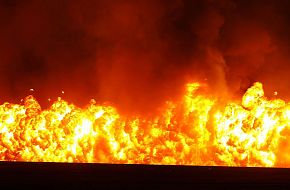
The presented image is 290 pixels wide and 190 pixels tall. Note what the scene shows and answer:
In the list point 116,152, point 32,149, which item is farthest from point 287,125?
point 32,149

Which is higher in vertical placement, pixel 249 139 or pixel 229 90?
pixel 229 90

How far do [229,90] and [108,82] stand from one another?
11187 millimetres

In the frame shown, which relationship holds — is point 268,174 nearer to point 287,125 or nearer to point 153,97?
point 287,125

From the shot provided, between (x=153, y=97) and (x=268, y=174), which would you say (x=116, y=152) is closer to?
(x=153, y=97)

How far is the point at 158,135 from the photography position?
138 ft

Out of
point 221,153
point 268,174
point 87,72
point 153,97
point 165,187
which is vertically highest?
point 87,72

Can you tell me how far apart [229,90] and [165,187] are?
79.3 feet

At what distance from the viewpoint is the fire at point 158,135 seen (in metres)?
41.5

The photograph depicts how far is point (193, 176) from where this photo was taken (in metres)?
26.2

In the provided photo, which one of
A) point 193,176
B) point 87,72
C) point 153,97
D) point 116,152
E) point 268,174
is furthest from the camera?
point 87,72

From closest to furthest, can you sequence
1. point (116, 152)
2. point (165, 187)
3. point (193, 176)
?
point (165, 187) < point (193, 176) < point (116, 152)

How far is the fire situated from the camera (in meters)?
41.5

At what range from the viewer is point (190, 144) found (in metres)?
41.7

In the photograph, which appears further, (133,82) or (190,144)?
(133,82)
